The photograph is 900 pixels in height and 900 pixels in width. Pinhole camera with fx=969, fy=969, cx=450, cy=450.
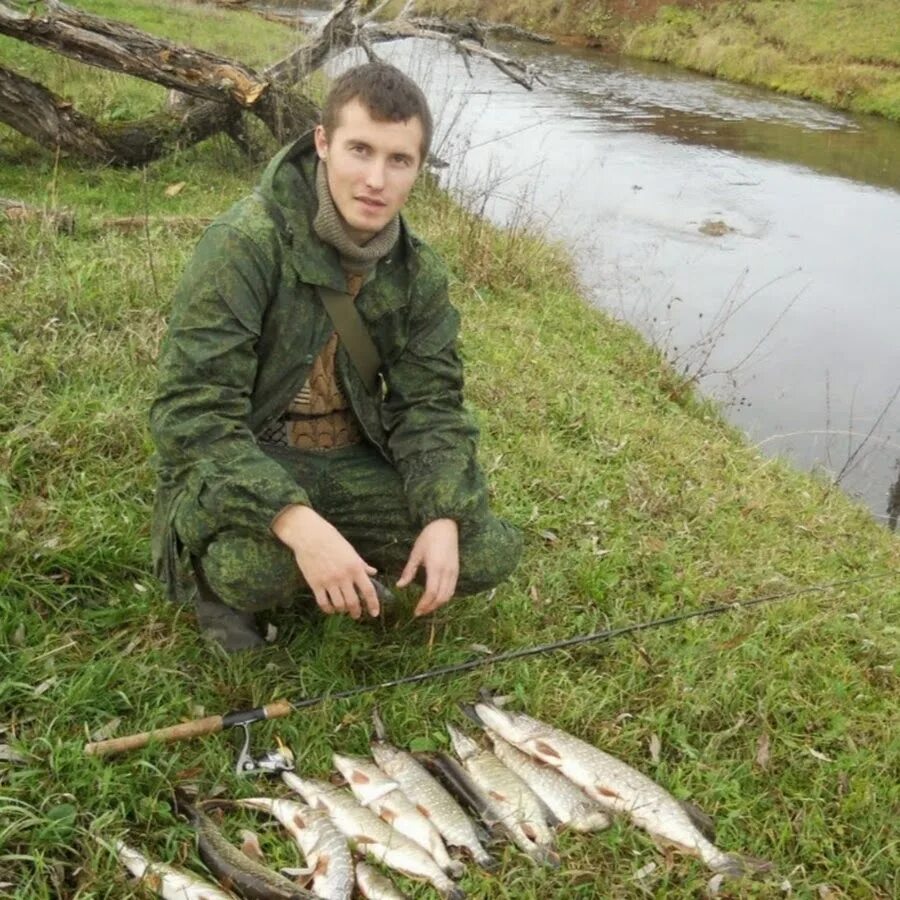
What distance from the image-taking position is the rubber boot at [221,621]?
3.14m

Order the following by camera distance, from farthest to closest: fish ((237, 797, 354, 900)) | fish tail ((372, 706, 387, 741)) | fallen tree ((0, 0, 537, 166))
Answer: fallen tree ((0, 0, 537, 166))
fish tail ((372, 706, 387, 741))
fish ((237, 797, 354, 900))

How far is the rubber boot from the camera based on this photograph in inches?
123

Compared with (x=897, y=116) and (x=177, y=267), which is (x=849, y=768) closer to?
(x=177, y=267)

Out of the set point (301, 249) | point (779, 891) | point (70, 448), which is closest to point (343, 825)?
point (779, 891)

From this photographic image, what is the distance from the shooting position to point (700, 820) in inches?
112

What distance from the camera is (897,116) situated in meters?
19.1

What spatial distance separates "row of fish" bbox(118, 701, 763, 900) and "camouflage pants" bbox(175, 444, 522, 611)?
0.50 metres

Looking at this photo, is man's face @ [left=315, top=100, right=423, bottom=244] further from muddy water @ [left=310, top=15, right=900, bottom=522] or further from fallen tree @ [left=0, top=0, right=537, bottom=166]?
fallen tree @ [left=0, top=0, right=537, bottom=166]

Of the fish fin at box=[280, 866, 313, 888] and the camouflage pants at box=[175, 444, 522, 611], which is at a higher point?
the camouflage pants at box=[175, 444, 522, 611]

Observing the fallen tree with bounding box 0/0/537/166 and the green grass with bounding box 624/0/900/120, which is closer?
the fallen tree with bounding box 0/0/537/166

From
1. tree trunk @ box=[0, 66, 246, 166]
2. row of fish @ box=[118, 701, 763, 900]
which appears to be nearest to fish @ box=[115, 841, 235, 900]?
row of fish @ box=[118, 701, 763, 900]

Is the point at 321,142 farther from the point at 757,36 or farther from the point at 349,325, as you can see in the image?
the point at 757,36

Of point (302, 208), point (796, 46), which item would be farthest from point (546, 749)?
point (796, 46)

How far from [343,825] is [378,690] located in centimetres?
55
